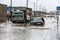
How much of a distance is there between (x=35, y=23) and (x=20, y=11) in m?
9.49

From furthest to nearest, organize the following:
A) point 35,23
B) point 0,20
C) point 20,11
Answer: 1. point 0,20
2. point 20,11
3. point 35,23

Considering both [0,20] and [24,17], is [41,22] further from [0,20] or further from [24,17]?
[0,20]

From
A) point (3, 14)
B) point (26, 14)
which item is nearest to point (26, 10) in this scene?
point (26, 14)

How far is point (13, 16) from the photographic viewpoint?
52812 mm

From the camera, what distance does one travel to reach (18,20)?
2106 inches

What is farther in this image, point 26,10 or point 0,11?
point 0,11

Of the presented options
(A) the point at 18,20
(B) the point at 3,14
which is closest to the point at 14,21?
(A) the point at 18,20

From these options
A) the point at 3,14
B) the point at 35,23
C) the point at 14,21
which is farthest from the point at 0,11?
the point at 35,23

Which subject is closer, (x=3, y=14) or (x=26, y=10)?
(x=26, y=10)

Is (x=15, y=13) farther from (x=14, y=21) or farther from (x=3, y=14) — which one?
(x=3, y=14)

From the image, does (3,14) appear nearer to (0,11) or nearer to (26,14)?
(0,11)

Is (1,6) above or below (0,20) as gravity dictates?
above

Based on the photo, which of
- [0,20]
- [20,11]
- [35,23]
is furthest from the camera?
[0,20]

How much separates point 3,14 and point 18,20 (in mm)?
5850
